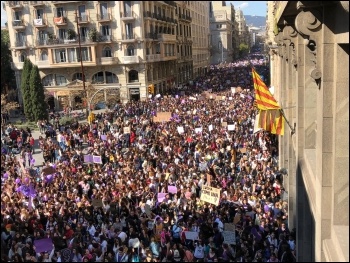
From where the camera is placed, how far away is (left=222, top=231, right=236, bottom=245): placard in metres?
13.6

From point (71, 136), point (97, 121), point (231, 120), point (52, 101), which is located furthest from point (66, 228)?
point (52, 101)

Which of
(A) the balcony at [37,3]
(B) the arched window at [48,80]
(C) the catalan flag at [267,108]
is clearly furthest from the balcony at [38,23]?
(B) the arched window at [48,80]

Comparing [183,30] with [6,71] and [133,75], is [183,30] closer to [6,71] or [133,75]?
[133,75]

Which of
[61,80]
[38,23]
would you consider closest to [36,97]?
[61,80]

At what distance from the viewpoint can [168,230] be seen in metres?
14.9

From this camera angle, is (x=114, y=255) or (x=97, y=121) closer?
(x=114, y=255)

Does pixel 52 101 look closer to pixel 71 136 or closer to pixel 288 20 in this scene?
pixel 71 136

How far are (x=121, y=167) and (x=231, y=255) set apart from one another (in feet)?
36.1

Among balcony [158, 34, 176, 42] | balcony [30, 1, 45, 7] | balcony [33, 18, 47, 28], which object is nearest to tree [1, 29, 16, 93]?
balcony [33, 18, 47, 28]

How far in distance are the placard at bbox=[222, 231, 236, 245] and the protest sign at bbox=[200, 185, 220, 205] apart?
215 centimetres

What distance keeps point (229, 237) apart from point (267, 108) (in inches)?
172

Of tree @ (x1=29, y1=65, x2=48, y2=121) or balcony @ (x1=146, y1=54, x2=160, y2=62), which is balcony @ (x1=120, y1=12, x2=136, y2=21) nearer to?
balcony @ (x1=146, y1=54, x2=160, y2=62)

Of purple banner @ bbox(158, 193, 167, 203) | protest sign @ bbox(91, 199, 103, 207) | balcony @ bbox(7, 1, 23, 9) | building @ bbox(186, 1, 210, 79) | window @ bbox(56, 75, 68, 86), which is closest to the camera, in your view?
building @ bbox(186, 1, 210, 79)

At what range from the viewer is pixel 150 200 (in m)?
17.5
